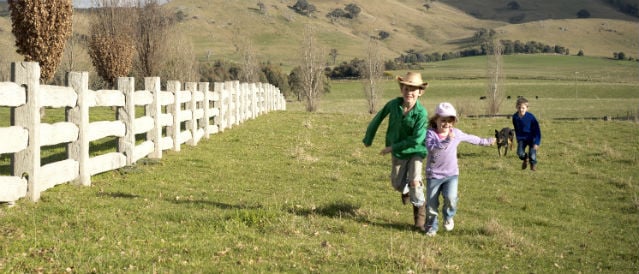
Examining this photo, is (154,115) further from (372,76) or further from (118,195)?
(372,76)

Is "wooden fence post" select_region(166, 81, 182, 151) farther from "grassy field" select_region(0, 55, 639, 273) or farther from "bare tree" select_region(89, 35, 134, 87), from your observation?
"bare tree" select_region(89, 35, 134, 87)

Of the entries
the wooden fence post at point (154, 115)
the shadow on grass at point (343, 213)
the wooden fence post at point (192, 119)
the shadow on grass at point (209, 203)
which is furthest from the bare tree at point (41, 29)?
the shadow on grass at point (343, 213)

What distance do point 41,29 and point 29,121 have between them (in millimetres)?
21001

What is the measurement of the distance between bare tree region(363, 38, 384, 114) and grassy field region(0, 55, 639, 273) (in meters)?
43.0

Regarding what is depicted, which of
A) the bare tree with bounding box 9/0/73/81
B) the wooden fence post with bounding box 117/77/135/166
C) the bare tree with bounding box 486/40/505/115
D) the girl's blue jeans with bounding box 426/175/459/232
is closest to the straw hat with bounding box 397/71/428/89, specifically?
the girl's blue jeans with bounding box 426/175/459/232

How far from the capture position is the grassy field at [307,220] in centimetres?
636

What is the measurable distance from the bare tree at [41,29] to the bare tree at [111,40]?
8277mm

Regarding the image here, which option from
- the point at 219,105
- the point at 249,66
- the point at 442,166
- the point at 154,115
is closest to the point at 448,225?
the point at 442,166

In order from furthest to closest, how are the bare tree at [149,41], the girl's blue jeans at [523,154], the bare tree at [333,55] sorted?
1. the bare tree at [333,55]
2. the bare tree at [149,41]
3. the girl's blue jeans at [523,154]

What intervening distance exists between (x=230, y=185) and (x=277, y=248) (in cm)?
472

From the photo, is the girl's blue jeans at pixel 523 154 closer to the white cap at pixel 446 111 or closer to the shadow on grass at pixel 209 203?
the white cap at pixel 446 111

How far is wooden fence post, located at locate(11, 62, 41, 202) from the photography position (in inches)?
339

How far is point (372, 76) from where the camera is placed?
6028 cm

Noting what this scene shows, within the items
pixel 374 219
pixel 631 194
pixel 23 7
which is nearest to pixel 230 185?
pixel 374 219
